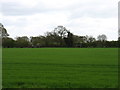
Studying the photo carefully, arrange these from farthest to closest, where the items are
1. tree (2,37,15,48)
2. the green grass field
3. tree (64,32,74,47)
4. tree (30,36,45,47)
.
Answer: tree (30,36,45,47) < tree (64,32,74,47) < tree (2,37,15,48) < the green grass field

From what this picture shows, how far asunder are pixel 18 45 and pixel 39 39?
478 inches

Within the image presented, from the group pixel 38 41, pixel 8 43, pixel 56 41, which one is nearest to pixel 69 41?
pixel 56 41

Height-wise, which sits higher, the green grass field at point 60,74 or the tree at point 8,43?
the tree at point 8,43

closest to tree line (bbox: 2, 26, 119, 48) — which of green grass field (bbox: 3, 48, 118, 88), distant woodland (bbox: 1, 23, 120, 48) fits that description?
distant woodland (bbox: 1, 23, 120, 48)

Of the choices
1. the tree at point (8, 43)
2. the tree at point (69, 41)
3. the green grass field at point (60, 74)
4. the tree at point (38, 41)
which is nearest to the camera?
the green grass field at point (60, 74)

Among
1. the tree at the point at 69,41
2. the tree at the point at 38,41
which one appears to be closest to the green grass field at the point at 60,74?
the tree at the point at 69,41

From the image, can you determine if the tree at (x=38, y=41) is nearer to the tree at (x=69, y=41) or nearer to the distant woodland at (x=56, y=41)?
the distant woodland at (x=56, y=41)

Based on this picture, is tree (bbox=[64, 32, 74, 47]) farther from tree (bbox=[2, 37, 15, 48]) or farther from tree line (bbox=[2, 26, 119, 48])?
tree (bbox=[2, 37, 15, 48])

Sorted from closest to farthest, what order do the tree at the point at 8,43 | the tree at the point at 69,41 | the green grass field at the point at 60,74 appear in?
1. the green grass field at the point at 60,74
2. the tree at the point at 8,43
3. the tree at the point at 69,41

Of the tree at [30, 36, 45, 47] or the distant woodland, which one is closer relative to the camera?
the distant woodland

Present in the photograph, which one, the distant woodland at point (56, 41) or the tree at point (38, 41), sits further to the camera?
the tree at point (38, 41)

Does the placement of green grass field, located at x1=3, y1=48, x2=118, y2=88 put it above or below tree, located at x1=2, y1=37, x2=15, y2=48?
below

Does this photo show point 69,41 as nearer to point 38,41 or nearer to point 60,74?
point 38,41

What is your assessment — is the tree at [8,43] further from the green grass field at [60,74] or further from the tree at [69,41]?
the green grass field at [60,74]
